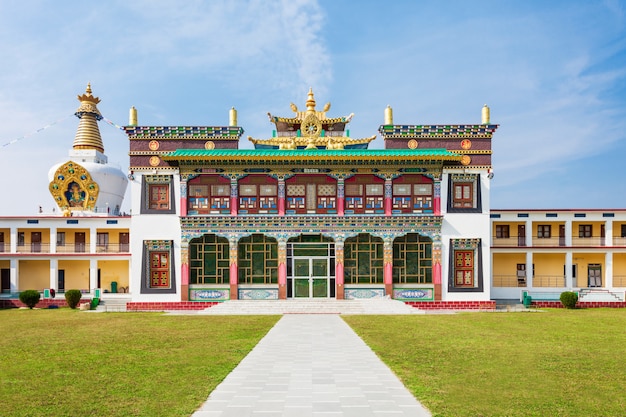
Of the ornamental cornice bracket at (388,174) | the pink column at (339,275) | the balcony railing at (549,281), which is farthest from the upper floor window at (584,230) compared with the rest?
the pink column at (339,275)

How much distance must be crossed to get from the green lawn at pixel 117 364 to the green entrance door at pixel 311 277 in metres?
8.03

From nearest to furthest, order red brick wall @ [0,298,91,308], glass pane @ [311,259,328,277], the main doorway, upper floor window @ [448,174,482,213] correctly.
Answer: upper floor window @ [448,174,482,213] < the main doorway < glass pane @ [311,259,328,277] < red brick wall @ [0,298,91,308]

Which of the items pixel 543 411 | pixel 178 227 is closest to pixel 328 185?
pixel 178 227

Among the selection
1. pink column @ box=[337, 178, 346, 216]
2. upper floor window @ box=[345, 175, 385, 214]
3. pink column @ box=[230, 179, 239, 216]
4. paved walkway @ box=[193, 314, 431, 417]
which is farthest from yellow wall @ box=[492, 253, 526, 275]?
paved walkway @ box=[193, 314, 431, 417]

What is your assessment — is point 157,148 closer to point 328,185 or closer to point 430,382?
point 328,185

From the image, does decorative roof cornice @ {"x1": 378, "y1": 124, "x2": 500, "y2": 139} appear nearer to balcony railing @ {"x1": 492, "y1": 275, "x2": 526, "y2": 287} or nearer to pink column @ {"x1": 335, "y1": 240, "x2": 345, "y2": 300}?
pink column @ {"x1": 335, "y1": 240, "x2": 345, "y2": 300}

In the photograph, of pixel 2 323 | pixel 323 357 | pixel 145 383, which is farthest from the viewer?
pixel 2 323

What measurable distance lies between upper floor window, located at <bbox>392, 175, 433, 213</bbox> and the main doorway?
494 centimetres

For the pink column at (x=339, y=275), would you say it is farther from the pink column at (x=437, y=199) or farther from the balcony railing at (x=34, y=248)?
the balcony railing at (x=34, y=248)

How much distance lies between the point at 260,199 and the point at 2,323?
587 inches

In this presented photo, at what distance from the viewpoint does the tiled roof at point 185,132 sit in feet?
107

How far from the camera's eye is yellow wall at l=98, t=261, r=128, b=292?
41.7m

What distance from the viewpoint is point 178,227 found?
31.9 m

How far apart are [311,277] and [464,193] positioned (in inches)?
425
